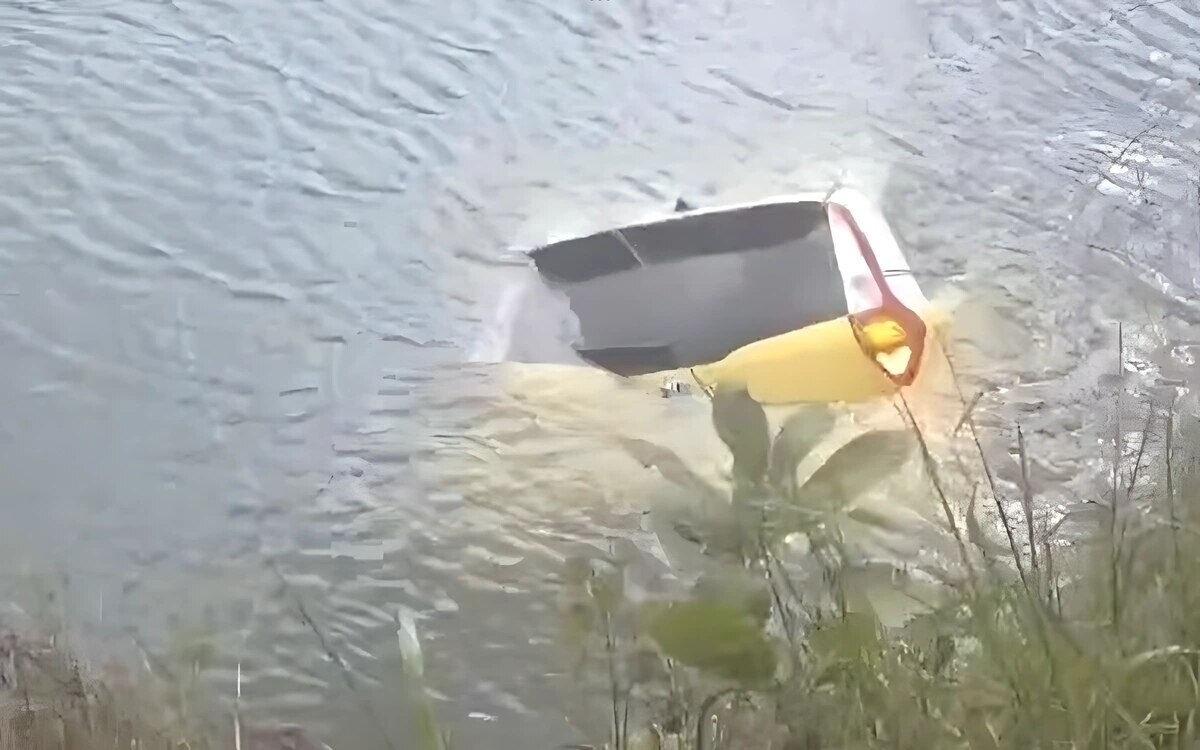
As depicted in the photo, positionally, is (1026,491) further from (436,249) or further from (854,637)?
(436,249)

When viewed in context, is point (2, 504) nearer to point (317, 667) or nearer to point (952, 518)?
point (317, 667)

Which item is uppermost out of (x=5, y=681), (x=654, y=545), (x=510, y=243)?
(x=510, y=243)

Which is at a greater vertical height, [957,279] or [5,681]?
[957,279]

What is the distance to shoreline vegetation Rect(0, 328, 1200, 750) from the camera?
0.52 m

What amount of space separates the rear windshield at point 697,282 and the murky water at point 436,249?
0.02 metres

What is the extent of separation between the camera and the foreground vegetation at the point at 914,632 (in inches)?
20.3

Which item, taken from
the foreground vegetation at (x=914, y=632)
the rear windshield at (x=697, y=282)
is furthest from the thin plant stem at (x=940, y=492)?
the rear windshield at (x=697, y=282)

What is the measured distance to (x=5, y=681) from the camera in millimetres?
685

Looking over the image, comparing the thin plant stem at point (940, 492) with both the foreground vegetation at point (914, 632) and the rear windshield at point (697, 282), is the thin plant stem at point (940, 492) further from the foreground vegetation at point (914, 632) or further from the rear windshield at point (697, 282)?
the rear windshield at point (697, 282)

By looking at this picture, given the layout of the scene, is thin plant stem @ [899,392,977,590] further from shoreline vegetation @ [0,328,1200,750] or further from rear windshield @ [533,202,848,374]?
rear windshield @ [533,202,848,374]

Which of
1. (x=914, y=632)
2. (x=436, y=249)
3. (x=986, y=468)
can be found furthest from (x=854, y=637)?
(x=436, y=249)

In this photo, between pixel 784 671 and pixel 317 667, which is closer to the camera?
pixel 784 671

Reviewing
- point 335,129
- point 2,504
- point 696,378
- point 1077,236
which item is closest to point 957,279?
point 1077,236

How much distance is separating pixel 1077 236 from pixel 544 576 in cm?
45
